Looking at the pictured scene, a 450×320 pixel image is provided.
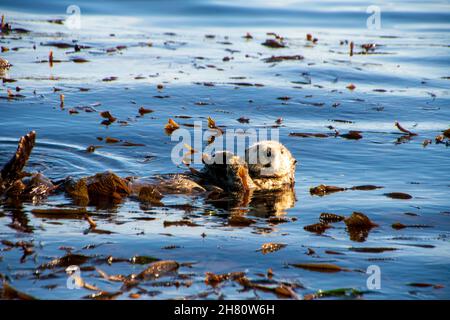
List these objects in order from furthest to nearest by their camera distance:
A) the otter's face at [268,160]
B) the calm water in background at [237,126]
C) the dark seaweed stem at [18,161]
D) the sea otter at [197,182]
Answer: the otter's face at [268,160] → the sea otter at [197,182] → the dark seaweed stem at [18,161] → the calm water in background at [237,126]

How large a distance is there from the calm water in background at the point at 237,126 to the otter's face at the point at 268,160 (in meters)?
0.28

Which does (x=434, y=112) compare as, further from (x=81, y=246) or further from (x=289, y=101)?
(x=81, y=246)

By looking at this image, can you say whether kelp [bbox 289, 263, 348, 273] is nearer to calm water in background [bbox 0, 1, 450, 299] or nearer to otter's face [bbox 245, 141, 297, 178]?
calm water in background [bbox 0, 1, 450, 299]

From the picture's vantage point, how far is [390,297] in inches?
135

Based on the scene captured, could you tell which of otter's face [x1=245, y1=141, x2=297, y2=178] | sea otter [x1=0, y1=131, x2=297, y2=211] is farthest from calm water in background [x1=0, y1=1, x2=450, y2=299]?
otter's face [x1=245, y1=141, x2=297, y2=178]

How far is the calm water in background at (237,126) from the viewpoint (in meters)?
3.82

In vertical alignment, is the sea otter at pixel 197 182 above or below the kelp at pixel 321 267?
above

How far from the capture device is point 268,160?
205 inches

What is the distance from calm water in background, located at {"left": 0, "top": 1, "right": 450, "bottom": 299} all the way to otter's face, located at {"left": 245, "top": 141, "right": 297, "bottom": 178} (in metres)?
0.28

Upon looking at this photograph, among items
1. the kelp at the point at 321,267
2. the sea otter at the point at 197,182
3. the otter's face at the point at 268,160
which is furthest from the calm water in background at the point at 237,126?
the otter's face at the point at 268,160

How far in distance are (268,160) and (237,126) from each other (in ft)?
7.45

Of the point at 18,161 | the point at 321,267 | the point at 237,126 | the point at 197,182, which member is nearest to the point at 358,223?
the point at 321,267

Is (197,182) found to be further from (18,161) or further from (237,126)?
(237,126)

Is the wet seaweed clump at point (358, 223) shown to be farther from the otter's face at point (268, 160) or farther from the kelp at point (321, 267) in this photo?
the otter's face at point (268, 160)
